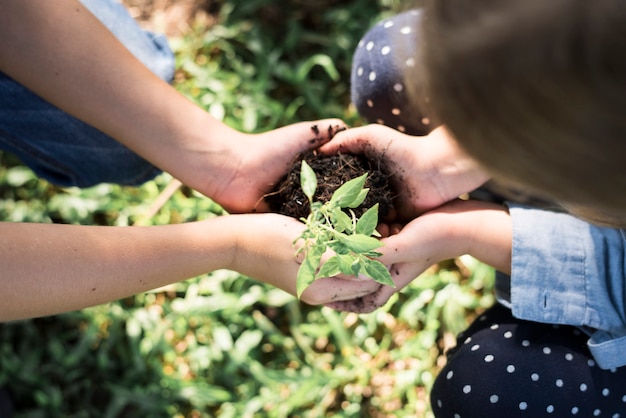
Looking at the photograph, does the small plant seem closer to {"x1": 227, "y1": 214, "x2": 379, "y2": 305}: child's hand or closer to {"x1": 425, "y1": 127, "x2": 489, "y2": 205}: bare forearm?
{"x1": 227, "y1": 214, "x2": 379, "y2": 305}: child's hand

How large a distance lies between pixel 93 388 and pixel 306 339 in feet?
1.92

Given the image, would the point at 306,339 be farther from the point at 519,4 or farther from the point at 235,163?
the point at 519,4

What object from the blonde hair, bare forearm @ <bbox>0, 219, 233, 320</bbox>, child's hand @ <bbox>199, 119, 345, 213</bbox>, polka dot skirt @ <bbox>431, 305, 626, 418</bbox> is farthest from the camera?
child's hand @ <bbox>199, 119, 345, 213</bbox>

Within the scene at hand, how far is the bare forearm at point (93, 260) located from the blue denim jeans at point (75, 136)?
0.32 m

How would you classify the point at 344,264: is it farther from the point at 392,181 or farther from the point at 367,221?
the point at 392,181

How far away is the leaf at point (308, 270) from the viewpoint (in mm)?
1010

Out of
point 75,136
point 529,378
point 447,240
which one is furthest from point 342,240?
point 75,136

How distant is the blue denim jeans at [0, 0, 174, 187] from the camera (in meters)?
1.40

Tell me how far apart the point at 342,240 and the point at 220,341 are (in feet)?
2.54

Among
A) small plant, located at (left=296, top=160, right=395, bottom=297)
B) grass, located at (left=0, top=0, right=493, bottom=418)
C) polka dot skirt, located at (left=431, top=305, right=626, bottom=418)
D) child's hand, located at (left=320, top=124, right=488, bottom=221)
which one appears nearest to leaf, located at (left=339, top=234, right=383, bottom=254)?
small plant, located at (left=296, top=160, right=395, bottom=297)

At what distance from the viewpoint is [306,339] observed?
66.7 inches

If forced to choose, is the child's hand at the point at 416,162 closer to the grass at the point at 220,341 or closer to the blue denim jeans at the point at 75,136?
the grass at the point at 220,341

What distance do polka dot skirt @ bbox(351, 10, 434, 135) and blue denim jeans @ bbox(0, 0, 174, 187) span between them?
471mm

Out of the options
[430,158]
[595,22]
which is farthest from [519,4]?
[430,158]
